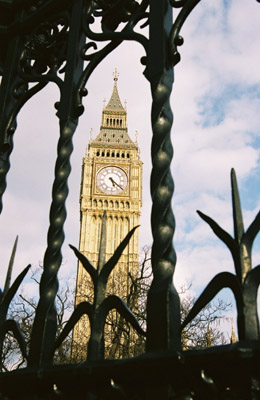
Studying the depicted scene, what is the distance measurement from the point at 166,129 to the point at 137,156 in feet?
104

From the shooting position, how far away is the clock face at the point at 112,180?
32.6 m

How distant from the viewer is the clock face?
3259cm

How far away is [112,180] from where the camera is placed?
32.9 metres

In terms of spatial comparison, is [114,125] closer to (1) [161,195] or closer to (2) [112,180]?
(2) [112,180]

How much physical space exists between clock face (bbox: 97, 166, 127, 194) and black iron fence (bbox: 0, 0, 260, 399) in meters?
30.3

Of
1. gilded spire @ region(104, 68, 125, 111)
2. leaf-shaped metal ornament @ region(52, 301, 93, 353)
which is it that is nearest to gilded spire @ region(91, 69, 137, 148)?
gilded spire @ region(104, 68, 125, 111)

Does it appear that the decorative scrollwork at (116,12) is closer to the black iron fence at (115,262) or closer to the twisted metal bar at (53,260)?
the black iron fence at (115,262)

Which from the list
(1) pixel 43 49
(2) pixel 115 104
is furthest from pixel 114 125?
(1) pixel 43 49

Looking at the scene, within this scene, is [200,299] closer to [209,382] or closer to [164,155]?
[209,382]

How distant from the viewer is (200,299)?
1.14 m

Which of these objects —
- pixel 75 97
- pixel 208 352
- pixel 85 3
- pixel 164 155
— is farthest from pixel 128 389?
pixel 85 3

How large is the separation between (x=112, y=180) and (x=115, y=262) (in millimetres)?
31634

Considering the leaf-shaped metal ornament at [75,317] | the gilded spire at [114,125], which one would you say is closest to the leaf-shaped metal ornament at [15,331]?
the leaf-shaped metal ornament at [75,317]

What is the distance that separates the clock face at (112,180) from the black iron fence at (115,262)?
30.3 metres
